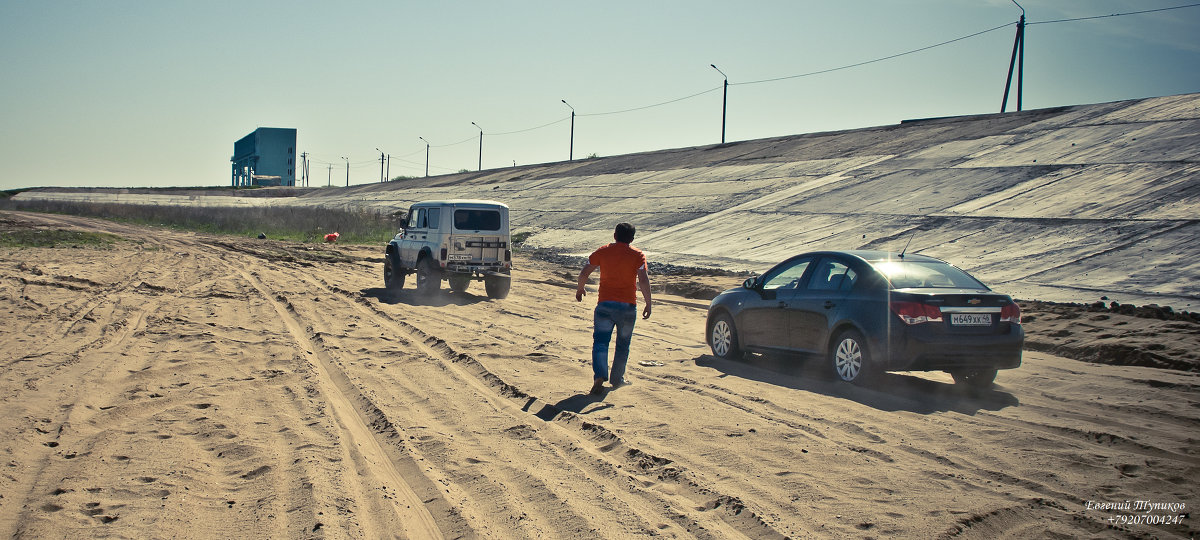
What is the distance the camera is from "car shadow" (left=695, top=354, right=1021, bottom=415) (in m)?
8.34

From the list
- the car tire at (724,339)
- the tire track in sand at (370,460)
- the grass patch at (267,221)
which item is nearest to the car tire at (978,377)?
the car tire at (724,339)

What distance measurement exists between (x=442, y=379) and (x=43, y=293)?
10359 mm

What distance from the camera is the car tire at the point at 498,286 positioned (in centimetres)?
1880

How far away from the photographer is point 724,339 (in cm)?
1124

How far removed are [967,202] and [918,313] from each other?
752 inches

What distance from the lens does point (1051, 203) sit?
76.7ft

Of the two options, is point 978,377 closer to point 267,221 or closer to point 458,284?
point 458,284

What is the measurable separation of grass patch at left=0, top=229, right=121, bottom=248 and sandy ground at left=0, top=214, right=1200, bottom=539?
18.9 meters

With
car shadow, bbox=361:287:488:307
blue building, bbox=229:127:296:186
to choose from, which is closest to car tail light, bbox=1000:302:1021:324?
car shadow, bbox=361:287:488:307

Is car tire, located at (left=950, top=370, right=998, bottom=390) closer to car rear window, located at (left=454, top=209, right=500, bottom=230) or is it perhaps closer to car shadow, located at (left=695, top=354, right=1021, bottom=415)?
car shadow, located at (left=695, top=354, right=1021, bottom=415)

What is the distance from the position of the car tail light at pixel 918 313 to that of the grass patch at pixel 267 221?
24.7 meters

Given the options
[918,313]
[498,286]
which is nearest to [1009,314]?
[918,313]

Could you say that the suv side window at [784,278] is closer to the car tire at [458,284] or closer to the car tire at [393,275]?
the car tire at [458,284]

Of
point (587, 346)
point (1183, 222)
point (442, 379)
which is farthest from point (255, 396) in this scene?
point (1183, 222)
